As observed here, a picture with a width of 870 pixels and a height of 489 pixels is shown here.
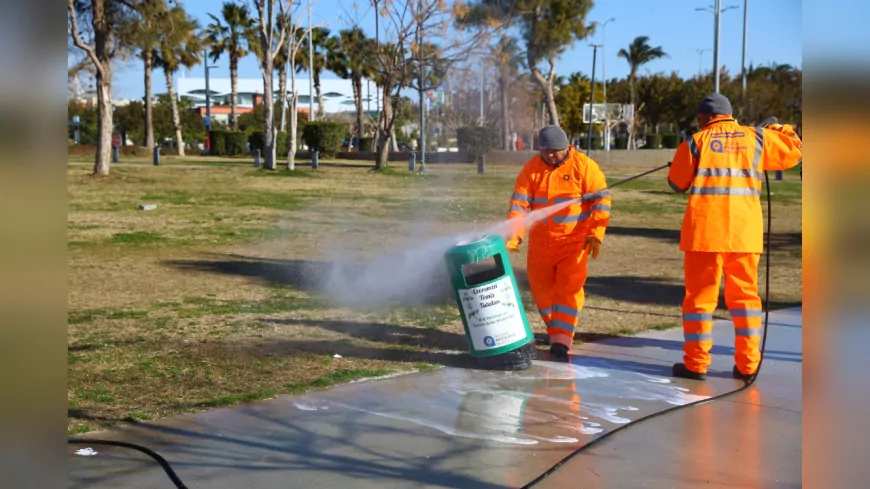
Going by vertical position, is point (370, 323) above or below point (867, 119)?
below

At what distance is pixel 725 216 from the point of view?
547 cm

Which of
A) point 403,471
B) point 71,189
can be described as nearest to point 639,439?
point 403,471

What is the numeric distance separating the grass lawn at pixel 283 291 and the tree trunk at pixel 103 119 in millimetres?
4389

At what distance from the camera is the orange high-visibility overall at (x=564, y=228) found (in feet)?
20.6

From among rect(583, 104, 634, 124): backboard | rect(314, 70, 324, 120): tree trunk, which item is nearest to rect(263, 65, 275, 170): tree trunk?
rect(583, 104, 634, 124): backboard

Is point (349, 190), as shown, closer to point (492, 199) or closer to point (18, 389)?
point (492, 199)

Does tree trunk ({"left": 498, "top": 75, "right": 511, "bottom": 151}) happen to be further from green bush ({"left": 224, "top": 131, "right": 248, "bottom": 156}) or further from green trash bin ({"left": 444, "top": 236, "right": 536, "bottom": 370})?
green bush ({"left": 224, "top": 131, "right": 248, "bottom": 156})

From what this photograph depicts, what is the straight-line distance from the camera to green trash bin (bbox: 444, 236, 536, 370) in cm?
575

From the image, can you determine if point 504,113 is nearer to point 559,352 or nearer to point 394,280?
point 394,280

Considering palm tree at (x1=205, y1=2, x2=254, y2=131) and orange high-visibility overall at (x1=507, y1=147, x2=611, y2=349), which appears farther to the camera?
palm tree at (x1=205, y1=2, x2=254, y2=131)

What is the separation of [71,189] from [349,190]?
21.1ft

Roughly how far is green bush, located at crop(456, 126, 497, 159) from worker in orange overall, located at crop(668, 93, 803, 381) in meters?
4.65

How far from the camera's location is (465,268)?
19.7ft

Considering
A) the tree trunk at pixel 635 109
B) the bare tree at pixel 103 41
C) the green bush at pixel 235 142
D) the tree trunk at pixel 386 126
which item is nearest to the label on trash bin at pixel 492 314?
the tree trunk at pixel 386 126
